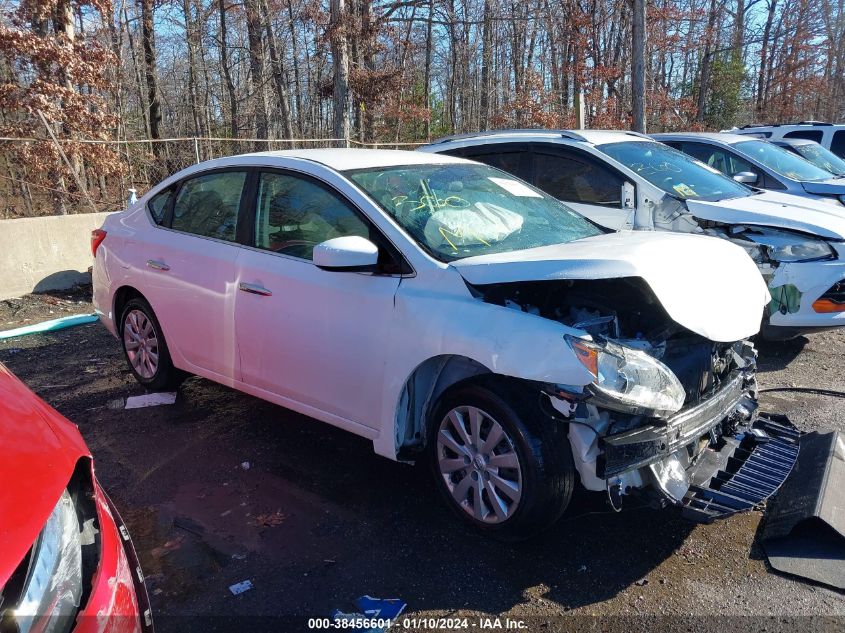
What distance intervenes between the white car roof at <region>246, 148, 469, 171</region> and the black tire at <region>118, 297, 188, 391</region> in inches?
57.8

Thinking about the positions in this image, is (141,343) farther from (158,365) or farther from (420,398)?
(420,398)

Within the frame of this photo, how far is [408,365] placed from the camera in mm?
3373

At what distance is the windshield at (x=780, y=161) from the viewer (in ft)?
29.9

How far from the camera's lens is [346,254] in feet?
11.0

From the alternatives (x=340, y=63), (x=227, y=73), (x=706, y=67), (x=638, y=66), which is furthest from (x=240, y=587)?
(x=706, y=67)

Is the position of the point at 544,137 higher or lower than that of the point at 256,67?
lower

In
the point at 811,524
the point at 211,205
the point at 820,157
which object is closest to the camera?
the point at 811,524

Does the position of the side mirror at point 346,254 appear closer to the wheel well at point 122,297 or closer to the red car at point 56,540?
the red car at point 56,540

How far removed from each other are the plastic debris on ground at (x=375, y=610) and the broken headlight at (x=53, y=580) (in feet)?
3.99

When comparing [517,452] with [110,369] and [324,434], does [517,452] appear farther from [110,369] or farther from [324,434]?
[110,369]

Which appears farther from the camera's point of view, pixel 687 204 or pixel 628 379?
pixel 687 204

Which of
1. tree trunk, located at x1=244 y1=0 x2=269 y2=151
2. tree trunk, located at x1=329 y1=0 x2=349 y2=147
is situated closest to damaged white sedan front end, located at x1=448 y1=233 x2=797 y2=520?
tree trunk, located at x1=329 y1=0 x2=349 y2=147

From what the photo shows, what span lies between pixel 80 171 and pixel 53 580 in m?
11.6

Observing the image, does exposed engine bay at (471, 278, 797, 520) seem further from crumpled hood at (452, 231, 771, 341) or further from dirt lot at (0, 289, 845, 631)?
dirt lot at (0, 289, 845, 631)
